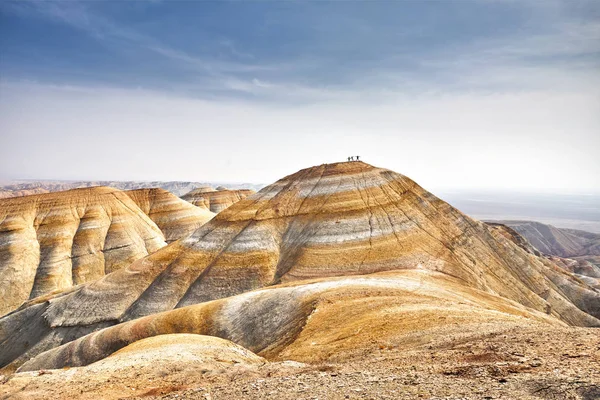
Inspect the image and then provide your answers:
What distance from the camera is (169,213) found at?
11688 cm

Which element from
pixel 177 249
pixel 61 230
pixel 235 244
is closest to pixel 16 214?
pixel 61 230

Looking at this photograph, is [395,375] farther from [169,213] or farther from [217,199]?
[217,199]

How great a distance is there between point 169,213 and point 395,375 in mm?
114243

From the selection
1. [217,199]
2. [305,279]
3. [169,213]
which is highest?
[217,199]

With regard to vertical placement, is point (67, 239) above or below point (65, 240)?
above

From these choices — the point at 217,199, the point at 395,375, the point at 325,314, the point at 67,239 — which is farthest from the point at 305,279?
the point at 217,199

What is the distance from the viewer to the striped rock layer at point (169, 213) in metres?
111

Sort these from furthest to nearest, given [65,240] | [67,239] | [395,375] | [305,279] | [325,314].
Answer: [67,239] < [65,240] < [305,279] < [325,314] < [395,375]

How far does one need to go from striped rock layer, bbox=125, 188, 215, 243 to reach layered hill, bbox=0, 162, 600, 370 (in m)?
50.9

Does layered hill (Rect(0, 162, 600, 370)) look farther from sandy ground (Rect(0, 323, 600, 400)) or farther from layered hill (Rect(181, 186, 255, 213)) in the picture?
layered hill (Rect(181, 186, 255, 213))

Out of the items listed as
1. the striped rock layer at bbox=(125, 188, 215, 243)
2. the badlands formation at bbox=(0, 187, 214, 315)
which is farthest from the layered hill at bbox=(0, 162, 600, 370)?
the striped rock layer at bbox=(125, 188, 215, 243)

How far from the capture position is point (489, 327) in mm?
18125

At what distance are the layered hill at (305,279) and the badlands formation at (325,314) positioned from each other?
224 mm

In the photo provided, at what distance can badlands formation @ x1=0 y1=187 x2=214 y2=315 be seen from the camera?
7881 cm
